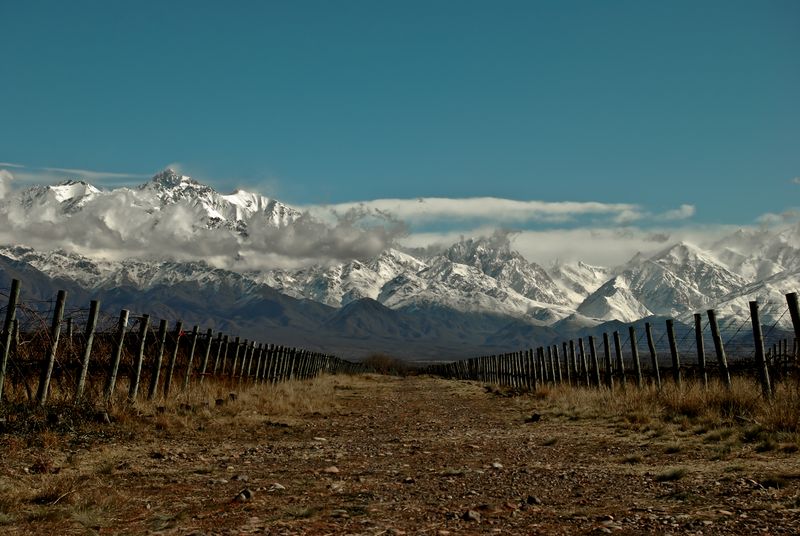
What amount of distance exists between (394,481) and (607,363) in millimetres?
17922

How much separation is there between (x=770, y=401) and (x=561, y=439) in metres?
A: 3.97

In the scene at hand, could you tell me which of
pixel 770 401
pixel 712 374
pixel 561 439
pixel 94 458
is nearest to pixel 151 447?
pixel 94 458

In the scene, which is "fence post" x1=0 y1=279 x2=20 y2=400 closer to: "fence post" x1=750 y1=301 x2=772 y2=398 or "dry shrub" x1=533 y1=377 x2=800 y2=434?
"dry shrub" x1=533 y1=377 x2=800 y2=434

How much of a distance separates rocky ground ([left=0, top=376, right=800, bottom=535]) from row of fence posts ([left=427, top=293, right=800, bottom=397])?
3.28m

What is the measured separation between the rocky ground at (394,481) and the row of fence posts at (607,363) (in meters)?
3.28

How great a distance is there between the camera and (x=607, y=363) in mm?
26562

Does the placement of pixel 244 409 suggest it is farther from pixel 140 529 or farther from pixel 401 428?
pixel 140 529

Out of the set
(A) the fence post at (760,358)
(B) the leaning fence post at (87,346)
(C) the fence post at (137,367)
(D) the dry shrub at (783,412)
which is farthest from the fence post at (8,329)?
(A) the fence post at (760,358)

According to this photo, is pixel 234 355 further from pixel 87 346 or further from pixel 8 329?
pixel 8 329

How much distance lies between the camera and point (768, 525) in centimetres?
705

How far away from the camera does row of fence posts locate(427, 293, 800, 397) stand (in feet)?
54.2

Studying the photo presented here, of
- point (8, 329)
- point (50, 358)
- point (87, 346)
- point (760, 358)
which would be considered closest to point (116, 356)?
point (87, 346)

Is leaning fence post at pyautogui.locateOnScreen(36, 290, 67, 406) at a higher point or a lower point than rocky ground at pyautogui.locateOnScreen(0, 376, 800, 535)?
higher

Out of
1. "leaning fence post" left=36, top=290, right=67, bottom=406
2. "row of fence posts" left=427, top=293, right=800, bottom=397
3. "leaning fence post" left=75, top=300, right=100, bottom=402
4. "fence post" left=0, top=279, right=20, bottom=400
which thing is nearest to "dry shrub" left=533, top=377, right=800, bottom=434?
Answer: "row of fence posts" left=427, top=293, right=800, bottom=397
